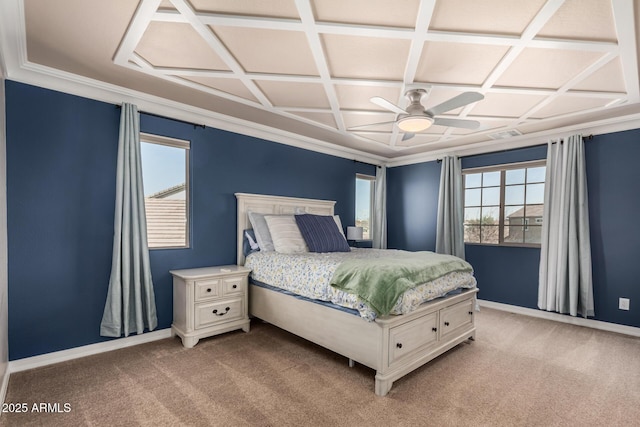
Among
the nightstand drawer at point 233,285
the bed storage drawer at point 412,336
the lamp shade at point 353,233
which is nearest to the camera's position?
the bed storage drawer at point 412,336

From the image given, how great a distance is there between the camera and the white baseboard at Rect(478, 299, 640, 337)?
3.54m

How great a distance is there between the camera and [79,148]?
9.12 ft

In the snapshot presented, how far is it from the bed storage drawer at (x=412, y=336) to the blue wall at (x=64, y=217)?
233 centimetres

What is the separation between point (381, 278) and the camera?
227 centimetres

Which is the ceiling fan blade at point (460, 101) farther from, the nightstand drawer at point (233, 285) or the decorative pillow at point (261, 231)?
the nightstand drawer at point (233, 285)

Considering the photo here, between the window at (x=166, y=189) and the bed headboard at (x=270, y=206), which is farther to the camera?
the bed headboard at (x=270, y=206)

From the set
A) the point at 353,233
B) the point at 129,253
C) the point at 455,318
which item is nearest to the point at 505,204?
the point at 353,233

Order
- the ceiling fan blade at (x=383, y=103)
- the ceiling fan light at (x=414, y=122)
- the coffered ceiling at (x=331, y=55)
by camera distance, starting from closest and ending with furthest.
→ the coffered ceiling at (x=331, y=55) → the ceiling fan blade at (x=383, y=103) → the ceiling fan light at (x=414, y=122)

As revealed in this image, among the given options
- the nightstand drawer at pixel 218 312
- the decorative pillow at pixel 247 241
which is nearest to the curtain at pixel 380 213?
the decorative pillow at pixel 247 241

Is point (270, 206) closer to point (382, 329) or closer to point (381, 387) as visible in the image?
point (382, 329)

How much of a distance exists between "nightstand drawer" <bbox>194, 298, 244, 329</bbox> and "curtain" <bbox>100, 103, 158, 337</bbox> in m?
0.44

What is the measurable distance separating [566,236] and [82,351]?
533cm

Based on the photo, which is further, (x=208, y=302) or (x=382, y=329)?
(x=208, y=302)

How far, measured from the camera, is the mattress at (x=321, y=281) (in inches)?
93.4
